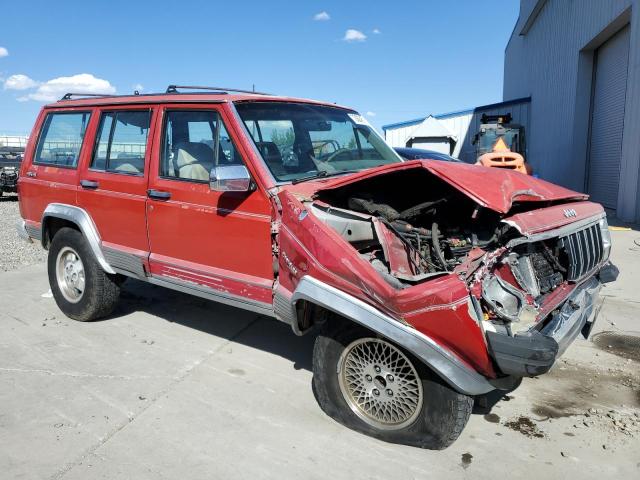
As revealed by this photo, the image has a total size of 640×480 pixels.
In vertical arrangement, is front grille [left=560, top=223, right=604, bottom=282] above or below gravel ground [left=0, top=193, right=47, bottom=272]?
above

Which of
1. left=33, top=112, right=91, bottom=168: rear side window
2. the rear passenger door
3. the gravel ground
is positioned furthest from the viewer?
the gravel ground

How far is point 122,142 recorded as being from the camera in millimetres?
4492

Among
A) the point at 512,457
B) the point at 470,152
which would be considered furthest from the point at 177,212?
the point at 470,152

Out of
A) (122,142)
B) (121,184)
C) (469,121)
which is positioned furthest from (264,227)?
(469,121)

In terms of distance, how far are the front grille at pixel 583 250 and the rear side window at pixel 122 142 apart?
3.28 metres

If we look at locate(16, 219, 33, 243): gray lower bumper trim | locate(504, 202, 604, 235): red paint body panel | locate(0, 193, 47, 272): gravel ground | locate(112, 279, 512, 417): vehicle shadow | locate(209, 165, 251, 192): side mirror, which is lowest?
locate(112, 279, 512, 417): vehicle shadow

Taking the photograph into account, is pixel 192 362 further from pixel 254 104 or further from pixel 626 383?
pixel 626 383

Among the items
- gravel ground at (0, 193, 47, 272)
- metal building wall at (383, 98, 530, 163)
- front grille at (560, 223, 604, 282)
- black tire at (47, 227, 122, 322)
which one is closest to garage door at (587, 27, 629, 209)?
metal building wall at (383, 98, 530, 163)

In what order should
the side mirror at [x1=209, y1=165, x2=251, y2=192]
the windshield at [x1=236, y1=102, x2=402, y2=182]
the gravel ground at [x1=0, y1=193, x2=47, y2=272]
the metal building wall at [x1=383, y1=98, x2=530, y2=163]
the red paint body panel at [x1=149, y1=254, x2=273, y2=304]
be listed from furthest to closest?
the metal building wall at [x1=383, y1=98, x2=530, y2=163] < the gravel ground at [x1=0, y1=193, x2=47, y2=272] < the windshield at [x1=236, y1=102, x2=402, y2=182] < the red paint body panel at [x1=149, y1=254, x2=273, y2=304] < the side mirror at [x1=209, y1=165, x2=251, y2=192]

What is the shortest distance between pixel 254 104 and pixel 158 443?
2449 millimetres

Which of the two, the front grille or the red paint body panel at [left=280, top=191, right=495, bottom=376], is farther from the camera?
the front grille

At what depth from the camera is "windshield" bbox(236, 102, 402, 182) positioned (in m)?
3.73

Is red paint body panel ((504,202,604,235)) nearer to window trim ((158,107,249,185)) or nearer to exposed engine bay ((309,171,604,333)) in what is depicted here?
exposed engine bay ((309,171,604,333))

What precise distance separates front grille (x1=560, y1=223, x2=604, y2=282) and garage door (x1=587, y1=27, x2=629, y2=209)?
1012cm
